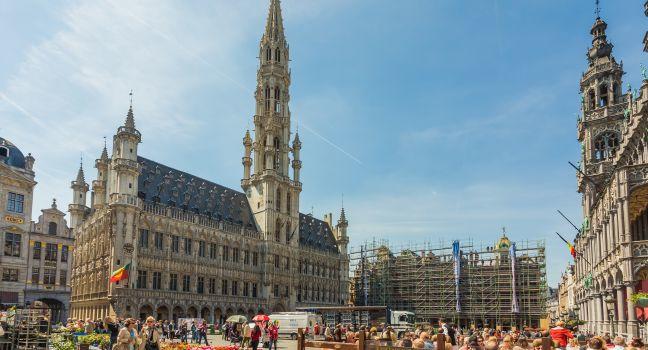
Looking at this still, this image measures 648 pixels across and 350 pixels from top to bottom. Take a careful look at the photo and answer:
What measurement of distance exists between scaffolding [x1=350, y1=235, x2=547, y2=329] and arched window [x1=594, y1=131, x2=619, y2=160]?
112 ft

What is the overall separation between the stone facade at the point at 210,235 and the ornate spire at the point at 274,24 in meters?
0.22

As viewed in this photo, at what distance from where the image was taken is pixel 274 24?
3381 inches

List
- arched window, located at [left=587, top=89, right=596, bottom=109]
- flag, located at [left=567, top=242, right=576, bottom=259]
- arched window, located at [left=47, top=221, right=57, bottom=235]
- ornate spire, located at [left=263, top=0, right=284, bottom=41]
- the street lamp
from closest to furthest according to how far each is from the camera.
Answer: the street lamp
arched window, located at [left=587, top=89, right=596, bottom=109]
flag, located at [left=567, top=242, right=576, bottom=259]
arched window, located at [left=47, top=221, right=57, bottom=235]
ornate spire, located at [left=263, top=0, right=284, bottom=41]

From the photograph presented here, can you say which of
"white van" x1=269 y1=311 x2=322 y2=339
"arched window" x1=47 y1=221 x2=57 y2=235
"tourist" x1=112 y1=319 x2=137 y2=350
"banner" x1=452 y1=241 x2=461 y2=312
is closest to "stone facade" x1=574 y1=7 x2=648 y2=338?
"white van" x1=269 y1=311 x2=322 y2=339

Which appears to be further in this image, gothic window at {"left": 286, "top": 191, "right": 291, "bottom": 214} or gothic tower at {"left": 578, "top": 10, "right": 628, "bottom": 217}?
gothic window at {"left": 286, "top": 191, "right": 291, "bottom": 214}

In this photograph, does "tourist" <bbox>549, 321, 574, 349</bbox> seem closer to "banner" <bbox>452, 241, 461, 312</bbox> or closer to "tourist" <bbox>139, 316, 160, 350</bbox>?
"tourist" <bbox>139, 316, 160, 350</bbox>

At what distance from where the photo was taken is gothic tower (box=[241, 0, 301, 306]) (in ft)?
249

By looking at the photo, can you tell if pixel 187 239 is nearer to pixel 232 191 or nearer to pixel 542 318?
pixel 232 191

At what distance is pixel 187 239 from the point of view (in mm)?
64188

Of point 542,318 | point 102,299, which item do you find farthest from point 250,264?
point 542,318

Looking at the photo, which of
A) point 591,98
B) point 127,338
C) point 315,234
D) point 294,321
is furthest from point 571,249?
point 127,338

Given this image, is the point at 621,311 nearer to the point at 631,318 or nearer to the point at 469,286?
the point at 631,318

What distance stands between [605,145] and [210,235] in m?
42.8

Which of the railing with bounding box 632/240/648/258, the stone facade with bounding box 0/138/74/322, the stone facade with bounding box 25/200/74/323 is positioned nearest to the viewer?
the railing with bounding box 632/240/648/258
